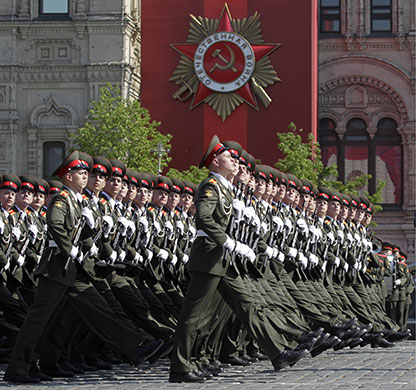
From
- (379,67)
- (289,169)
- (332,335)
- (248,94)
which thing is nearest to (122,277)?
(332,335)

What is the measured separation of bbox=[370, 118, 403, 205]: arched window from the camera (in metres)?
46.9

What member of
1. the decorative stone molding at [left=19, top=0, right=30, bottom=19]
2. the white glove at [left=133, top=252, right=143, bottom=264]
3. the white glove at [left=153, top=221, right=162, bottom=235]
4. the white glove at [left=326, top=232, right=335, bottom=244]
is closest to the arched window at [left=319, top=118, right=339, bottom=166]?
the decorative stone molding at [left=19, top=0, right=30, bottom=19]

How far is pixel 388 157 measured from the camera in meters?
47.0

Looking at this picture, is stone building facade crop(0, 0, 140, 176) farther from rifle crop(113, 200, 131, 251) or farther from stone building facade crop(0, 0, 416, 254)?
rifle crop(113, 200, 131, 251)

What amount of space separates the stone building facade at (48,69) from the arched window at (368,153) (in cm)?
907

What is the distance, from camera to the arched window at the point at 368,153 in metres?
46.9

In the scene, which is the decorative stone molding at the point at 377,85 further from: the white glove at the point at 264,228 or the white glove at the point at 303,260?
the white glove at the point at 264,228

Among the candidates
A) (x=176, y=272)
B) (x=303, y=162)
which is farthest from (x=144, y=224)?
(x=303, y=162)

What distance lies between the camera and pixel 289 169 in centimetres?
3703

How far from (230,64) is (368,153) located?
886 centimetres

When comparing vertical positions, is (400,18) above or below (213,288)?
above

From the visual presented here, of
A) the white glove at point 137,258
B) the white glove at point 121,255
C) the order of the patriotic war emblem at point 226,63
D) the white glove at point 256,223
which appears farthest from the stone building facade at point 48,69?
the white glove at point 256,223

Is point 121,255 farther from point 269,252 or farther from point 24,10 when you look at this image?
point 24,10

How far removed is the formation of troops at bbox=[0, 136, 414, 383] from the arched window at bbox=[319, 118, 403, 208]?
100ft
